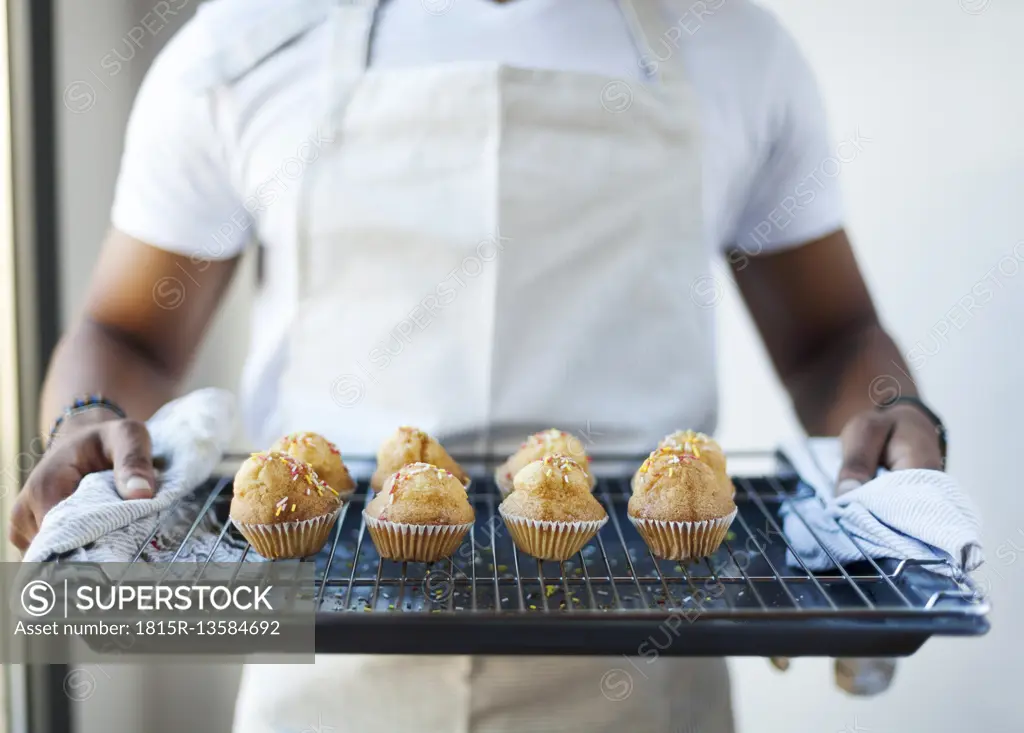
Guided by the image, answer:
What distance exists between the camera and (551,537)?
1468mm

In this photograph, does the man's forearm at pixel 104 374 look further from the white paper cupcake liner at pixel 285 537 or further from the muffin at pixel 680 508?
the muffin at pixel 680 508

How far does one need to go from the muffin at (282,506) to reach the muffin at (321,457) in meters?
0.10

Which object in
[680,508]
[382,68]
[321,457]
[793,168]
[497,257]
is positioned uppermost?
[382,68]

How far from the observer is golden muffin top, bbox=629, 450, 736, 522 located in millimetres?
1502

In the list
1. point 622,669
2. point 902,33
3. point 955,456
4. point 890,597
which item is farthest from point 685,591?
point 902,33

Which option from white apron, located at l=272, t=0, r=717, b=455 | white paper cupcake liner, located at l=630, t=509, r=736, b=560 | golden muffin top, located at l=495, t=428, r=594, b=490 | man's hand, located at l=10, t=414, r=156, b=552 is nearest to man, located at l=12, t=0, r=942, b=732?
white apron, located at l=272, t=0, r=717, b=455

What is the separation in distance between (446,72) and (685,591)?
1050mm

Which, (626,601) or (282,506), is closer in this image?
(626,601)

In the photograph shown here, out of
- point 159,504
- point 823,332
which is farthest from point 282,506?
point 823,332

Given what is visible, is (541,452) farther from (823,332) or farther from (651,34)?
(651,34)

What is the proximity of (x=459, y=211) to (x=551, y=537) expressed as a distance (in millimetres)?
695

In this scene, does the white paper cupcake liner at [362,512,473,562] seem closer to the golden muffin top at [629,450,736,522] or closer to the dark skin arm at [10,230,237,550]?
the golden muffin top at [629,450,736,522]

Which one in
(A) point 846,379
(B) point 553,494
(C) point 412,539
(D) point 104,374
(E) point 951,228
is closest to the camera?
(C) point 412,539

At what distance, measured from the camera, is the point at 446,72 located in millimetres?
1826
